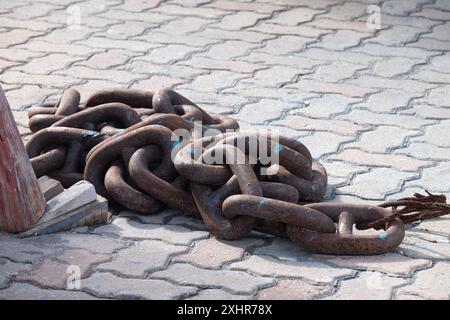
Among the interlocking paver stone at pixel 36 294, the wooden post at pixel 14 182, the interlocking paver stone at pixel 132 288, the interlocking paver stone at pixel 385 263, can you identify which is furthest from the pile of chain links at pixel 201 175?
the interlocking paver stone at pixel 36 294

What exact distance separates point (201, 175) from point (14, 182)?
0.79m

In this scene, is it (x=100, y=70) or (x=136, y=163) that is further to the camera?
(x=100, y=70)

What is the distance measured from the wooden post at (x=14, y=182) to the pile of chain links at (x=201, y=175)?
1.18 feet

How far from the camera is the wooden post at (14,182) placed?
4574mm

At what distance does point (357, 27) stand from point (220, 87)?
1753 mm

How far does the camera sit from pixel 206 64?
7.26m

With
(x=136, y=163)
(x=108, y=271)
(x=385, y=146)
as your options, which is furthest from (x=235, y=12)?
(x=108, y=271)

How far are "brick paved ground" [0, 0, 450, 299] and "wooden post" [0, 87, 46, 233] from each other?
0.39 ft

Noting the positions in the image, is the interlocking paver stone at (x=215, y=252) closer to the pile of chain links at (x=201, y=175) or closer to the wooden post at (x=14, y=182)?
the pile of chain links at (x=201, y=175)

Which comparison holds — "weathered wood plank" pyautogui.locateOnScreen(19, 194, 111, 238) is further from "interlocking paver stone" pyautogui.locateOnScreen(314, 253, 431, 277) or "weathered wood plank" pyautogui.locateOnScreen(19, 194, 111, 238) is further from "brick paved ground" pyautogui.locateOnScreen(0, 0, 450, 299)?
"interlocking paver stone" pyautogui.locateOnScreen(314, 253, 431, 277)

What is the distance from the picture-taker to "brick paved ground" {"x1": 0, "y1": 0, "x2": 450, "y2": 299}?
4.30 metres

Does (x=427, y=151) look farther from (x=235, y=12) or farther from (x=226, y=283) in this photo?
(x=235, y=12)

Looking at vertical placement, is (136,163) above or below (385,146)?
above
